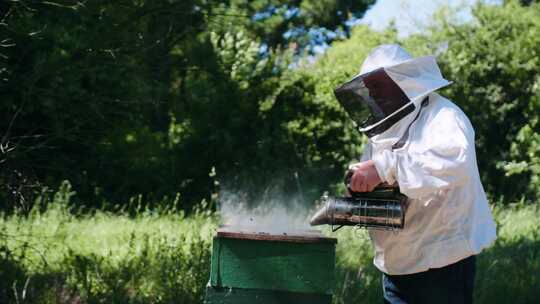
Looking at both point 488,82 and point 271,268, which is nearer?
point 271,268

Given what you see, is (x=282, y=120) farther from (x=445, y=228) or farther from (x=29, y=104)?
(x=445, y=228)

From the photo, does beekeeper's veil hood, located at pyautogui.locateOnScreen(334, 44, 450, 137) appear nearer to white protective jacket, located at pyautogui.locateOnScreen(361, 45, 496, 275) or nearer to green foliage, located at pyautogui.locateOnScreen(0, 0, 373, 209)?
white protective jacket, located at pyautogui.locateOnScreen(361, 45, 496, 275)

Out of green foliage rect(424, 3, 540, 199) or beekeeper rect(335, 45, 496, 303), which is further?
green foliage rect(424, 3, 540, 199)

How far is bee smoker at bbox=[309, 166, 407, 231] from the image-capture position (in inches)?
99.7

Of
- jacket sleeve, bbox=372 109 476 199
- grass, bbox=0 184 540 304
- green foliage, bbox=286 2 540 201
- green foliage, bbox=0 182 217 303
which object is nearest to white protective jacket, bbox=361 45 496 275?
jacket sleeve, bbox=372 109 476 199

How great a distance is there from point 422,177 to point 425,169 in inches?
1.2

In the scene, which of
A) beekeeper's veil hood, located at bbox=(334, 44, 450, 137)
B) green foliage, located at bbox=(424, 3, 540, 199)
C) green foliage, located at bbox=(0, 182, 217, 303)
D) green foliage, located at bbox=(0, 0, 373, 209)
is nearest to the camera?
beekeeper's veil hood, located at bbox=(334, 44, 450, 137)

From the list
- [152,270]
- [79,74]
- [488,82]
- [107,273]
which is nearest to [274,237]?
→ [79,74]

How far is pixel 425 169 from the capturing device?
2.44 meters

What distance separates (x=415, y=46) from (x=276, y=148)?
217cm

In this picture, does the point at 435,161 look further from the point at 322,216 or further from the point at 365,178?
the point at 322,216

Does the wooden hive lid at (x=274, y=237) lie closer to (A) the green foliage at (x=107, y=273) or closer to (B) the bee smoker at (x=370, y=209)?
(B) the bee smoker at (x=370, y=209)

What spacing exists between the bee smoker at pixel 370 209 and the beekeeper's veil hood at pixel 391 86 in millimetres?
273

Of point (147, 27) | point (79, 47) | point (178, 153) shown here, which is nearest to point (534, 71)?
point (178, 153)
